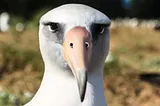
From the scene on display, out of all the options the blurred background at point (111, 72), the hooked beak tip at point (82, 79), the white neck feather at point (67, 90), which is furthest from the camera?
the blurred background at point (111, 72)

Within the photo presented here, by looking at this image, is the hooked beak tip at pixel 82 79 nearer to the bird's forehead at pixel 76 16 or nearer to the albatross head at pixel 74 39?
the albatross head at pixel 74 39

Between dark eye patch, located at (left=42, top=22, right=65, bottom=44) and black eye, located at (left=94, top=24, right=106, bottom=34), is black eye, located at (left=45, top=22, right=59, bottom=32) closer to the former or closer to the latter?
dark eye patch, located at (left=42, top=22, right=65, bottom=44)

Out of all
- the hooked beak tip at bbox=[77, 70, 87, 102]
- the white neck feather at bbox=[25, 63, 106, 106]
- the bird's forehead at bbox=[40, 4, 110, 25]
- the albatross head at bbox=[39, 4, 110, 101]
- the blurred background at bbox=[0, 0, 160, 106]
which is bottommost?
the blurred background at bbox=[0, 0, 160, 106]

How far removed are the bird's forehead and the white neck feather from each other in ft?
0.79

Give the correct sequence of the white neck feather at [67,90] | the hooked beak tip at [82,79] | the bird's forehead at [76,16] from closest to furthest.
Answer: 1. the hooked beak tip at [82,79]
2. the bird's forehead at [76,16]
3. the white neck feather at [67,90]

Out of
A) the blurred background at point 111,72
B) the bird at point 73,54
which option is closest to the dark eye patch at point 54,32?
the bird at point 73,54

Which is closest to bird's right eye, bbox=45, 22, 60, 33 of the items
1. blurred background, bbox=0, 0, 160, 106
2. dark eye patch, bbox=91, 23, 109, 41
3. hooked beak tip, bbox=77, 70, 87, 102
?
dark eye patch, bbox=91, 23, 109, 41

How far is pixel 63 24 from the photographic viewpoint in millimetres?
2951

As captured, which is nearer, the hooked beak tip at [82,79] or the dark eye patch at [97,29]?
the hooked beak tip at [82,79]

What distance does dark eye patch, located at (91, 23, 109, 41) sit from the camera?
2957 millimetres

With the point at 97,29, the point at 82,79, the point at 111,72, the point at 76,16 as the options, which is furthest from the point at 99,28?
the point at 111,72

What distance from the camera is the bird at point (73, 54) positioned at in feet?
9.41

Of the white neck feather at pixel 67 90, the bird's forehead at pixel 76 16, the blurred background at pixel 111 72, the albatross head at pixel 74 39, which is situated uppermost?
the bird's forehead at pixel 76 16

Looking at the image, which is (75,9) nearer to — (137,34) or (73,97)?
(73,97)
